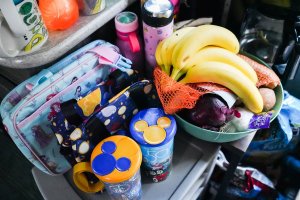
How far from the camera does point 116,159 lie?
0.54m

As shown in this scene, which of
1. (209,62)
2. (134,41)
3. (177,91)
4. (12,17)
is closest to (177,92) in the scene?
(177,91)

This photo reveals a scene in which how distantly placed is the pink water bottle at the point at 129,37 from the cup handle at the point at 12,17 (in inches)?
10.0

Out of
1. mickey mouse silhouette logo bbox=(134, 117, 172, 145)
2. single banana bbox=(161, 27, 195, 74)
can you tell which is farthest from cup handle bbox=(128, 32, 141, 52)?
mickey mouse silhouette logo bbox=(134, 117, 172, 145)

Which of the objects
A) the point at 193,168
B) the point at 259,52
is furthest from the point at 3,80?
the point at 259,52

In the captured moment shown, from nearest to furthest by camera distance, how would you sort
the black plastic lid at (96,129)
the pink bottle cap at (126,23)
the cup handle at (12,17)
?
the cup handle at (12,17), the black plastic lid at (96,129), the pink bottle cap at (126,23)

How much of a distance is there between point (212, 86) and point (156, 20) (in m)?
0.20

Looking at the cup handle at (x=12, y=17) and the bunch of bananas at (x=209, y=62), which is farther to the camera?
the bunch of bananas at (x=209, y=62)

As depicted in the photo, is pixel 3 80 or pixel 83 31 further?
pixel 3 80

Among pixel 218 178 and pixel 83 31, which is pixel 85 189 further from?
pixel 218 178

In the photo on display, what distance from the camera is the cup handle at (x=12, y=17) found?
501 millimetres

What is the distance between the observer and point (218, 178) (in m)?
1.18

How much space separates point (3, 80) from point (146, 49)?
484 mm

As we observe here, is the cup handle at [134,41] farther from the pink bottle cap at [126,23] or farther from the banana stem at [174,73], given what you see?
the banana stem at [174,73]

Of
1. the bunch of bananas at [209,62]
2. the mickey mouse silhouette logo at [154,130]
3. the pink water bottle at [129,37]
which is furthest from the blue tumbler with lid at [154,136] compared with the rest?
the pink water bottle at [129,37]
